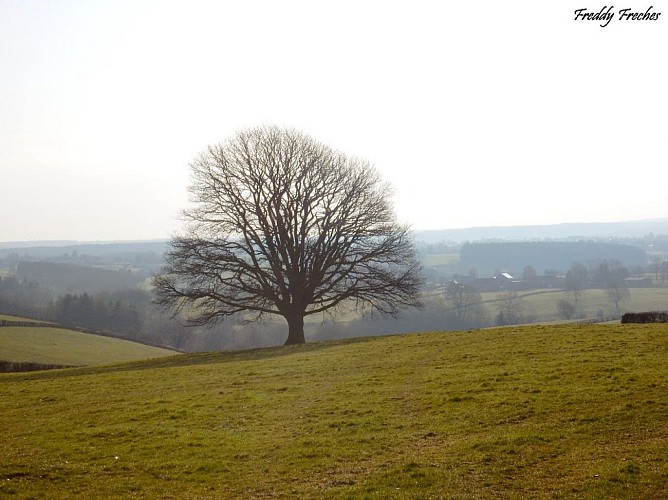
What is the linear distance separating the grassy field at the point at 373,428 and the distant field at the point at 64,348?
2743 cm

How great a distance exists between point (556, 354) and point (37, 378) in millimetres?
24739

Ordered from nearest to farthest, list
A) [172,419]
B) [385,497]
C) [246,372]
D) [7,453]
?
1. [385,497]
2. [7,453]
3. [172,419]
4. [246,372]

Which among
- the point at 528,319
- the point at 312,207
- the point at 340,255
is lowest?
the point at 528,319

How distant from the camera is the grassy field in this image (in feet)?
41.1

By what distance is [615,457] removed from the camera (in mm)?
12719

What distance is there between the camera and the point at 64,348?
59.5 metres

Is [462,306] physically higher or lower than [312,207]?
lower

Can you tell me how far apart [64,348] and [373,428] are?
5024 cm

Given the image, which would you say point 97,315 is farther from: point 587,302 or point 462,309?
point 587,302

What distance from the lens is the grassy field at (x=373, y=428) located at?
12.5 metres

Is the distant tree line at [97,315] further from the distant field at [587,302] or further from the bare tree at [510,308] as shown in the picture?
the distant field at [587,302]

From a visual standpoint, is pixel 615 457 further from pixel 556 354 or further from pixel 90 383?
pixel 90 383

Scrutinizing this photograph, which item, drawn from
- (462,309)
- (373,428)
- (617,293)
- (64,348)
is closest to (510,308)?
(462,309)

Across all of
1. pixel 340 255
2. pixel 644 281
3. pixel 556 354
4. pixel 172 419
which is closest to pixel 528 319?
pixel 644 281
